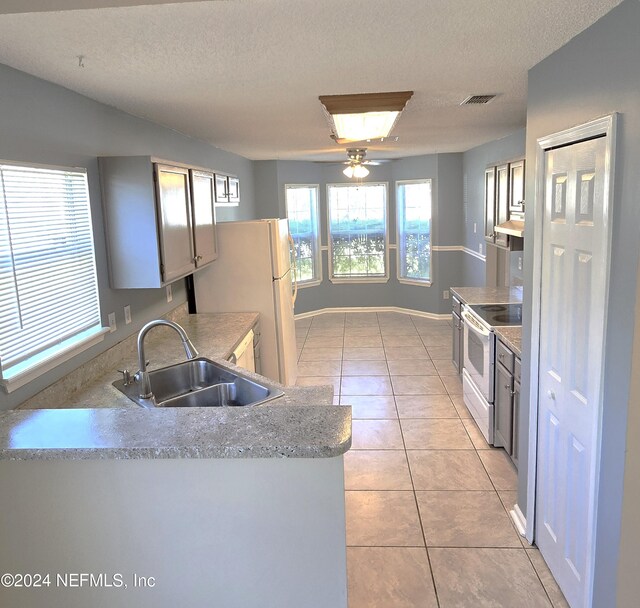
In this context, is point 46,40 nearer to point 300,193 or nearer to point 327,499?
point 327,499

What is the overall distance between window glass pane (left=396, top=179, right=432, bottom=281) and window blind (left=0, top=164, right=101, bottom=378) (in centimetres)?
586

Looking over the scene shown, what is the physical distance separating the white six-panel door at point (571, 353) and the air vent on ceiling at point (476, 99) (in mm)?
880

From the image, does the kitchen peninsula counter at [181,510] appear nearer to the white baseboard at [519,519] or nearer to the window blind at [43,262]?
the window blind at [43,262]

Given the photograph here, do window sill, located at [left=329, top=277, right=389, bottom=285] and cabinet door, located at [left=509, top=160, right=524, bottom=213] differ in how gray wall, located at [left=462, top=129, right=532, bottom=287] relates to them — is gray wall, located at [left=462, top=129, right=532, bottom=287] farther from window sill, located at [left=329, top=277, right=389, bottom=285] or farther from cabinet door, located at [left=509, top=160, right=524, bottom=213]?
Result: cabinet door, located at [left=509, top=160, right=524, bottom=213]

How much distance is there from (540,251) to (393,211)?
19.5 feet

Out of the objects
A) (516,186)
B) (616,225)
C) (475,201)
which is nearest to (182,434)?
(616,225)

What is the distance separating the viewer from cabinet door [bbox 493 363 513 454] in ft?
11.6

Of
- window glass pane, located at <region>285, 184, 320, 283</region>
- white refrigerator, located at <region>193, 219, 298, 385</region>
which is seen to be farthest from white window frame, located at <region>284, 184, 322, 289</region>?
white refrigerator, located at <region>193, 219, 298, 385</region>

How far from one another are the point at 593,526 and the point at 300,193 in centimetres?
674

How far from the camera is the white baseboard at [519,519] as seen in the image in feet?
9.66

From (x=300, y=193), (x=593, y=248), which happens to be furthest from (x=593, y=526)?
(x=300, y=193)

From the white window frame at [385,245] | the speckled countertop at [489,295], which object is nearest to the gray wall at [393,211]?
the white window frame at [385,245]

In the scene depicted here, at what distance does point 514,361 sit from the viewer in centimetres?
338

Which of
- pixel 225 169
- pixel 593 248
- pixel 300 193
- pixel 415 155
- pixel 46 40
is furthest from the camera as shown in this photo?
pixel 300 193
